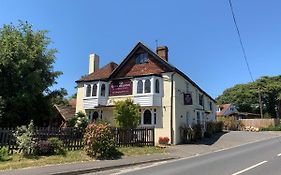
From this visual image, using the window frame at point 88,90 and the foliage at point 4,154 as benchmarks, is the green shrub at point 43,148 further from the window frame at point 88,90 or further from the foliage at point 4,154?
the window frame at point 88,90

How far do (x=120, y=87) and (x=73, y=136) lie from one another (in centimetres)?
1294

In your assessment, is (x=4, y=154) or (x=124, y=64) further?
(x=124, y=64)

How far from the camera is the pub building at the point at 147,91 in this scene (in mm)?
28422

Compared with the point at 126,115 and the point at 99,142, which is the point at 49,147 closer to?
the point at 99,142

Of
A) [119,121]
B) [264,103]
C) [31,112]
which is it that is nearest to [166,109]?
[119,121]

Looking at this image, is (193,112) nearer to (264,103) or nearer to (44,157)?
(44,157)

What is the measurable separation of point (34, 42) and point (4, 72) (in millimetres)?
3907

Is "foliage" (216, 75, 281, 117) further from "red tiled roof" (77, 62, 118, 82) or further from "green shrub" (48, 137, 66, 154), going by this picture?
"green shrub" (48, 137, 66, 154)

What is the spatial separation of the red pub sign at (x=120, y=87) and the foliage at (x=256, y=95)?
1977 inches

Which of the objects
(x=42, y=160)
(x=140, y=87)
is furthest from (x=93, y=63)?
(x=42, y=160)

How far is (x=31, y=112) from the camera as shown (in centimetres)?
2478

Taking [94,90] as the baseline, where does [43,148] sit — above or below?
below

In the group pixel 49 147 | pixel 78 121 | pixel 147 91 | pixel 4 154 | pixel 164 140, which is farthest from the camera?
pixel 78 121

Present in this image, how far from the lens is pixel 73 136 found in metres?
18.6
